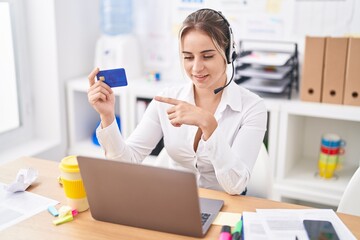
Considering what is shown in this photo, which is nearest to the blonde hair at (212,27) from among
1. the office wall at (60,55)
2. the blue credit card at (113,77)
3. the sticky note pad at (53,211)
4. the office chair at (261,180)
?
the blue credit card at (113,77)

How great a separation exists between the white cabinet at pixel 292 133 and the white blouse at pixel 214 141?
0.66 meters

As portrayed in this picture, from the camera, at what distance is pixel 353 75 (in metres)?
2.09

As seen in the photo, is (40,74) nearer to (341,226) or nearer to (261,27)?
(261,27)

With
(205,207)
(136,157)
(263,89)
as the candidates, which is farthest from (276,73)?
(205,207)

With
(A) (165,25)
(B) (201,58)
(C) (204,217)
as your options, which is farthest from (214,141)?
(A) (165,25)

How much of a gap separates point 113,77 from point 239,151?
0.48 metres

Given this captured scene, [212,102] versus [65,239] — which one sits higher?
[212,102]

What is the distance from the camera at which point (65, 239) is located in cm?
114

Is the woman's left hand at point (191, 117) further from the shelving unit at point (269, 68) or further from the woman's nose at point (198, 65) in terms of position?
the shelving unit at point (269, 68)

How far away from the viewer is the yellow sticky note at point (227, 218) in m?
1.22

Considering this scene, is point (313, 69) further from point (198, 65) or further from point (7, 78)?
point (7, 78)

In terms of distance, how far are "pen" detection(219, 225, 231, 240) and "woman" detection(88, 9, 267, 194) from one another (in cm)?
22

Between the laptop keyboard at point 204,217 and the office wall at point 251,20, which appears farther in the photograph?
the office wall at point 251,20

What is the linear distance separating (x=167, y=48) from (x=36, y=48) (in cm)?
80
